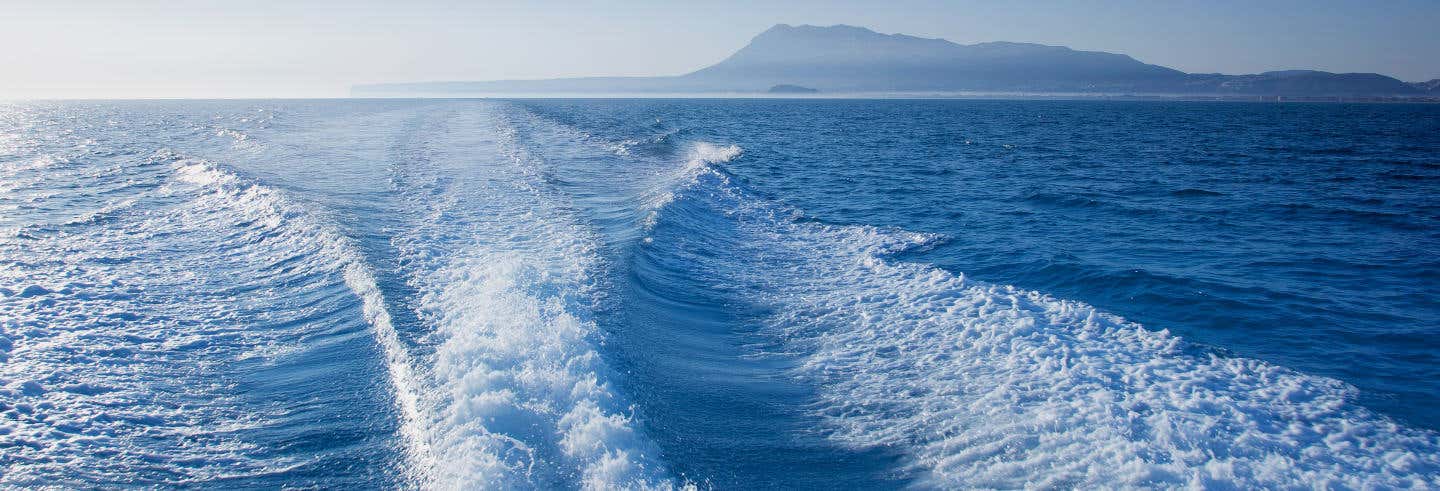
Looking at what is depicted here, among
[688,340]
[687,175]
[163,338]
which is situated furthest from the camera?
[687,175]

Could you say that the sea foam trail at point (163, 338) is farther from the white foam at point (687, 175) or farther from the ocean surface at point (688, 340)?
the white foam at point (687, 175)

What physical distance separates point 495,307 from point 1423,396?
8.96 meters

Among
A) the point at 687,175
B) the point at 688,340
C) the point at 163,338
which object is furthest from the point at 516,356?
the point at 687,175

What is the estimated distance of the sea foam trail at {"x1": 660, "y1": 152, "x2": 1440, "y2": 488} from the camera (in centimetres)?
531

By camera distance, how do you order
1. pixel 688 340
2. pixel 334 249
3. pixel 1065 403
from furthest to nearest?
pixel 334 249
pixel 688 340
pixel 1065 403

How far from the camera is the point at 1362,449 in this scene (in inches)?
219

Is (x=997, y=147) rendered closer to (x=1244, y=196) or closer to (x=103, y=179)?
(x=1244, y=196)

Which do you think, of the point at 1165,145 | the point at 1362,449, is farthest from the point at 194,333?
the point at 1165,145

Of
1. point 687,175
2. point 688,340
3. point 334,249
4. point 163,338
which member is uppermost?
point 687,175

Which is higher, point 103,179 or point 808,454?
point 103,179

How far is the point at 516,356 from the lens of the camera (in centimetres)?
682

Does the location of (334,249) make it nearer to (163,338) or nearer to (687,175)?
(163,338)

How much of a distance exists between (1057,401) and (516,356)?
183 inches

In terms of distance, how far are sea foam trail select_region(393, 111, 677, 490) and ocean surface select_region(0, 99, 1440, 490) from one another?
0.04 meters
